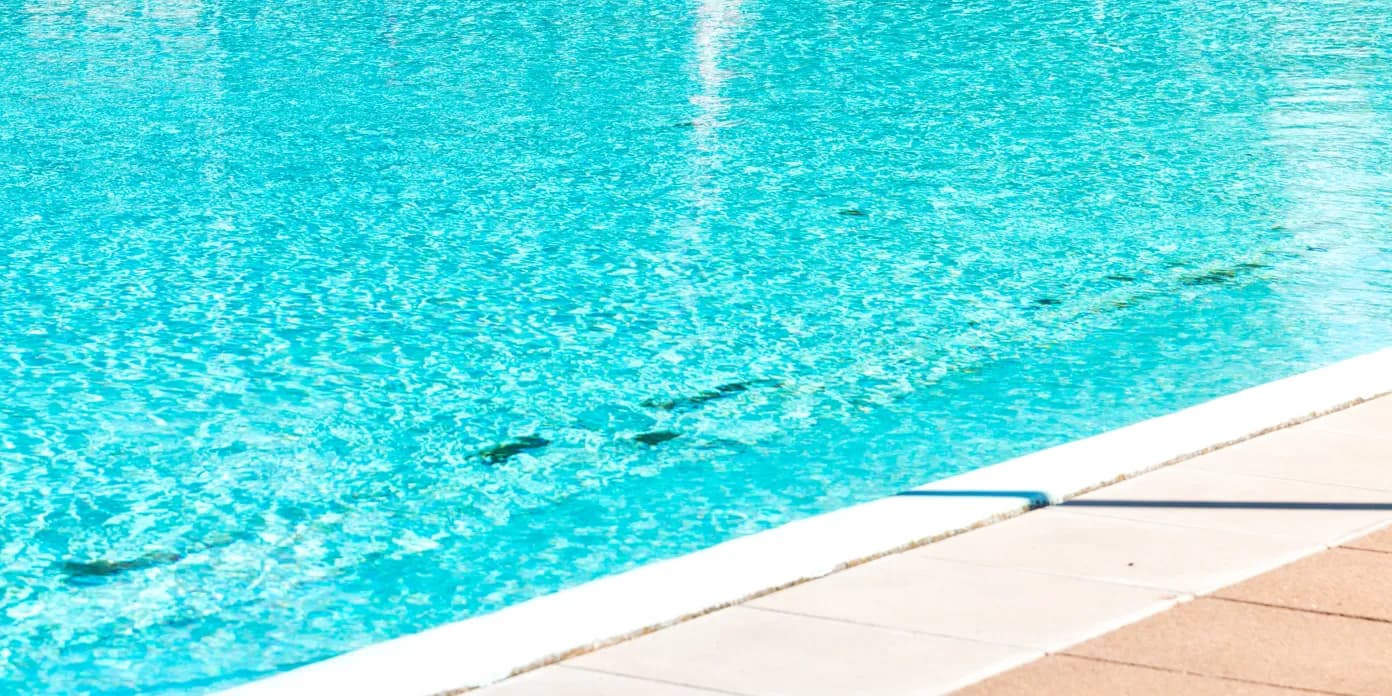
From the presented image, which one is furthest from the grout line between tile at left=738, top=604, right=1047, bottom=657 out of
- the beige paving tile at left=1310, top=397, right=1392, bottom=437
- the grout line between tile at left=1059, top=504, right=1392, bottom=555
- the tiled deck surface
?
the beige paving tile at left=1310, top=397, right=1392, bottom=437

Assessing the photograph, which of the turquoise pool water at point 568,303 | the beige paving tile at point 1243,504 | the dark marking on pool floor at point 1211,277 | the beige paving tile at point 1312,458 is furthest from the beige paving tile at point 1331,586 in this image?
the dark marking on pool floor at point 1211,277

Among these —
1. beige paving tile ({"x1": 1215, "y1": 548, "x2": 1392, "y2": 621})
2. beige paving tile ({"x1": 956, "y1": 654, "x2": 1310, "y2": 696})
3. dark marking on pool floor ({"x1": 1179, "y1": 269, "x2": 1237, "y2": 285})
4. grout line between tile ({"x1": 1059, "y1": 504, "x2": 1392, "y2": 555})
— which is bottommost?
beige paving tile ({"x1": 956, "y1": 654, "x2": 1310, "y2": 696})

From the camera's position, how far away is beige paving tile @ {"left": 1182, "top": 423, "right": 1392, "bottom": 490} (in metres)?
4.74

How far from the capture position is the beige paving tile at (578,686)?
11.0 ft

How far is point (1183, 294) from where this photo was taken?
28.1ft

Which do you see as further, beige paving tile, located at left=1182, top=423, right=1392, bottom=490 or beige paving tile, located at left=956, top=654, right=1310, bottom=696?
beige paving tile, located at left=1182, top=423, right=1392, bottom=490

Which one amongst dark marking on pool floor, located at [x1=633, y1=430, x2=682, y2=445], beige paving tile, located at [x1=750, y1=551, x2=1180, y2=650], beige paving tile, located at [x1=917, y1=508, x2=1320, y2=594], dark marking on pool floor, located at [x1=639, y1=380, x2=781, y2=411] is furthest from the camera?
dark marking on pool floor, located at [x1=639, y1=380, x2=781, y2=411]

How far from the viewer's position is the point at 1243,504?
452 cm

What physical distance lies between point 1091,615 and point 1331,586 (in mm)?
577

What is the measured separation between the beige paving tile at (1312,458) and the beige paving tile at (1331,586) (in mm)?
709

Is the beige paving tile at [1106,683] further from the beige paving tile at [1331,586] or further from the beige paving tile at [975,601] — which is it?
the beige paving tile at [1331,586]

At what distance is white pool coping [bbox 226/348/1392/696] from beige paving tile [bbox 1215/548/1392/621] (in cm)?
80

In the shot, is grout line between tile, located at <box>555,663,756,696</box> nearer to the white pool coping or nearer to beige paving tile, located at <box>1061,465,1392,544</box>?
the white pool coping

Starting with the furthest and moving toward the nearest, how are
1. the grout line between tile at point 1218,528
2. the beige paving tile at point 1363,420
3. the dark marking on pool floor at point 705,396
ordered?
the dark marking on pool floor at point 705,396 < the beige paving tile at point 1363,420 < the grout line between tile at point 1218,528
